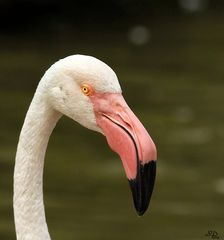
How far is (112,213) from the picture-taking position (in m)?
9.13

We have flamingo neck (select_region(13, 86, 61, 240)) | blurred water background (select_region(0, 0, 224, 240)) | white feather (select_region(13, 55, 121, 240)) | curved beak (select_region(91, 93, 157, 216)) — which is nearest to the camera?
curved beak (select_region(91, 93, 157, 216))

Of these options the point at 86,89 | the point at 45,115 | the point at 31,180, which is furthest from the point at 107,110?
the point at 31,180

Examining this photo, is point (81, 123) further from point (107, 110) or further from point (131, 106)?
point (131, 106)

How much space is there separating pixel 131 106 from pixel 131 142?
7712 millimetres

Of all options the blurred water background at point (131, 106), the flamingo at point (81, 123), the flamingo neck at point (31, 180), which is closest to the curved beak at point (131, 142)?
the flamingo at point (81, 123)

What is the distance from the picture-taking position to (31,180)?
4.55 m

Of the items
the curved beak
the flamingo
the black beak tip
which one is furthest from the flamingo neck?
the black beak tip

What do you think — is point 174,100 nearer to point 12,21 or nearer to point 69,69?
point 12,21

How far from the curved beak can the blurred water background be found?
13.9 feet

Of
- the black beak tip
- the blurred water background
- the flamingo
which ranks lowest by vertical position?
the black beak tip

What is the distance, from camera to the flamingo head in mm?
4180

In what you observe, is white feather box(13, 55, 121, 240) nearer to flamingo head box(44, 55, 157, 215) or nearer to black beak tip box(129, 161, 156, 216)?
flamingo head box(44, 55, 157, 215)

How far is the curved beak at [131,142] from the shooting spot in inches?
164

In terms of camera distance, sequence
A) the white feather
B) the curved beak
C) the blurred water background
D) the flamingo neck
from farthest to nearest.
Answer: the blurred water background
the flamingo neck
the white feather
the curved beak
